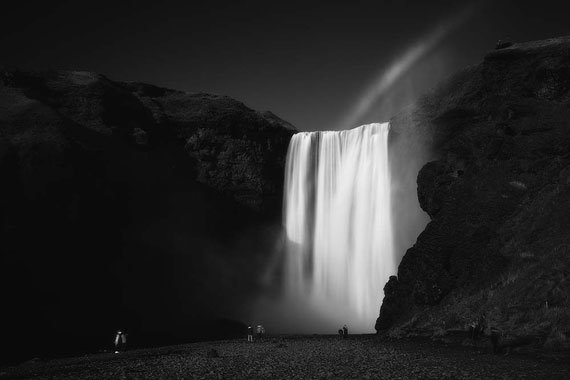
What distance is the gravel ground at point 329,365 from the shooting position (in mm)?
18562

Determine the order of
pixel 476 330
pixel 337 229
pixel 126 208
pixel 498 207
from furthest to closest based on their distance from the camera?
pixel 337 229, pixel 126 208, pixel 498 207, pixel 476 330

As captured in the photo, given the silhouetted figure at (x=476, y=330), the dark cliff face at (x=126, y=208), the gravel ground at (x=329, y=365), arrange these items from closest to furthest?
the gravel ground at (x=329, y=365) → the silhouetted figure at (x=476, y=330) → the dark cliff face at (x=126, y=208)

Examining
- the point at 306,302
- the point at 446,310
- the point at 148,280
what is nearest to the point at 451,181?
the point at 446,310

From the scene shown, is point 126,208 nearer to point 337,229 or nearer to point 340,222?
point 337,229

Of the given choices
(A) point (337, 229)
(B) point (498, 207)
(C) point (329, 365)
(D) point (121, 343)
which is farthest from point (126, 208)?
(B) point (498, 207)

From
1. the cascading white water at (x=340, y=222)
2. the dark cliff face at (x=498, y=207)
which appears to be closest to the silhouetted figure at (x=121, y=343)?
the dark cliff face at (x=498, y=207)

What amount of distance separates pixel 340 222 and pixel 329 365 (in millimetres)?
35540

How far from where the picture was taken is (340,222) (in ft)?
187

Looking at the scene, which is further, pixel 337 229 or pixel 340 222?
pixel 337 229

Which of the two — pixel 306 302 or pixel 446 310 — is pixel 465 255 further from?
pixel 306 302

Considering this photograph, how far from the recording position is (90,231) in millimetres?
45875

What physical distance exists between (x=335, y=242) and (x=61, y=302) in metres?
31.7

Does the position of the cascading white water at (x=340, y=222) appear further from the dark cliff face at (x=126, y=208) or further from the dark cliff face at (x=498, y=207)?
the dark cliff face at (x=498, y=207)

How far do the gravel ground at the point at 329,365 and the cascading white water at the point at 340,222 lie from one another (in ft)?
74.9
